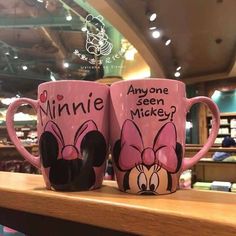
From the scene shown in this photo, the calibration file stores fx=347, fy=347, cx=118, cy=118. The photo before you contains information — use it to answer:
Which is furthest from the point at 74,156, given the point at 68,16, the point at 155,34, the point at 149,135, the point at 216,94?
the point at 216,94

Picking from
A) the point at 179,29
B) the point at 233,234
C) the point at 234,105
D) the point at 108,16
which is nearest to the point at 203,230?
the point at 233,234

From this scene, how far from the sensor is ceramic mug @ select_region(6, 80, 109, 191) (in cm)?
50

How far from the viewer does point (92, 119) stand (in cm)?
51

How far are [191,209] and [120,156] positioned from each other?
150 mm

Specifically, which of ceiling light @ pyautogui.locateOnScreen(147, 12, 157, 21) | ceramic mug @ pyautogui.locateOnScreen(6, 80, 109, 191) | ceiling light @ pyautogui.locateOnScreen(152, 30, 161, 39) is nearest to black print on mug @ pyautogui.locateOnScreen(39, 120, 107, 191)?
ceramic mug @ pyautogui.locateOnScreen(6, 80, 109, 191)

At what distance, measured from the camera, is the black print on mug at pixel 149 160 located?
473 millimetres

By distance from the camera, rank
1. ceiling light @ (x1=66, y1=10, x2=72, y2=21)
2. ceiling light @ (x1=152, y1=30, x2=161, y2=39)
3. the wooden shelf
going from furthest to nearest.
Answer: ceiling light @ (x1=152, y1=30, x2=161, y2=39) < ceiling light @ (x1=66, y1=10, x2=72, y2=21) < the wooden shelf

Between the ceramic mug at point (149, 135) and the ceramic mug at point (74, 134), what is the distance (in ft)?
0.10

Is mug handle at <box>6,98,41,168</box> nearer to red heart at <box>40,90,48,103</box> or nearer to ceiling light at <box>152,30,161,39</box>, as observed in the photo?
red heart at <box>40,90,48,103</box>

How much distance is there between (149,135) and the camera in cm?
47

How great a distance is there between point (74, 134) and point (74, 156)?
3 cm

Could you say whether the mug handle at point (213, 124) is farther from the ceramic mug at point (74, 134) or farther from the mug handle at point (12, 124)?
the mug handle at point (12, 124)

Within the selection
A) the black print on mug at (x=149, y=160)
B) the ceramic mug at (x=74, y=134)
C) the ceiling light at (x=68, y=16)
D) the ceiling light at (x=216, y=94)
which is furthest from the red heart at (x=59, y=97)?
the ceiling light at (x=216, y=94)

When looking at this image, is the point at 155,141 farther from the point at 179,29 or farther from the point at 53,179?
the point at 179,29
